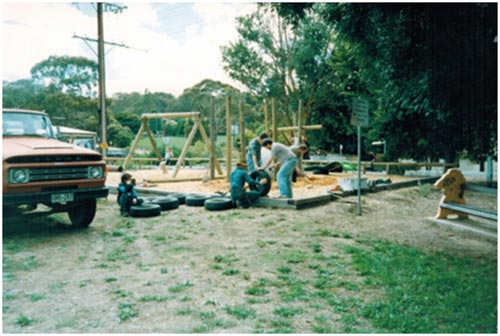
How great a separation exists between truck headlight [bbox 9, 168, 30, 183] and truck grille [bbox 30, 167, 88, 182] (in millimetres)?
75

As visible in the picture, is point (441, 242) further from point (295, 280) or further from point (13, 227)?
point (13, 227)

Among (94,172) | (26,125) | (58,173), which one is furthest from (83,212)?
(26,125)

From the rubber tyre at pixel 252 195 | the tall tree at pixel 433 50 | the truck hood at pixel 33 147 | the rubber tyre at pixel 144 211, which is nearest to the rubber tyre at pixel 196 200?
the rubber tyre at pixel 252 195

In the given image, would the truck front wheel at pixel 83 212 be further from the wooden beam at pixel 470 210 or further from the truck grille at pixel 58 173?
the wooden beam at pixel 470 210

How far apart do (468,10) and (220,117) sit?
42.1 metres

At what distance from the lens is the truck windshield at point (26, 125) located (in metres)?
7.69

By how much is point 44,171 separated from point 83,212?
4.33 feet

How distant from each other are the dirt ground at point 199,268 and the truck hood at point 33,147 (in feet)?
4.69

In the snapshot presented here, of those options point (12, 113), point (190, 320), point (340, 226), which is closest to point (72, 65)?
point (12, 113)

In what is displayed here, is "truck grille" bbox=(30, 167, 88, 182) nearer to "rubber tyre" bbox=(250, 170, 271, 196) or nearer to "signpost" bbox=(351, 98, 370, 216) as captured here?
"rubber tyre" bbox=(250, 170, 271, 196)

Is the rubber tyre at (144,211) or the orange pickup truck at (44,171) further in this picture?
the rubber tyre at (144,211)

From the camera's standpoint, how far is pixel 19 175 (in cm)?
645

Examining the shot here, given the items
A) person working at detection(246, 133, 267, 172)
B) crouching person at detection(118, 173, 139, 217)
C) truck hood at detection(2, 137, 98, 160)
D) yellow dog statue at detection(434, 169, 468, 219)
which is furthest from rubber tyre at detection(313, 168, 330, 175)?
truck hood at detection(2, 137, 98, 160)

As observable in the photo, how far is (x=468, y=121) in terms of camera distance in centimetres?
612
